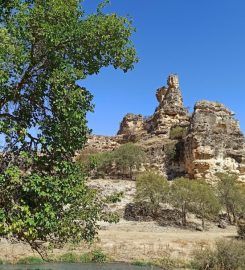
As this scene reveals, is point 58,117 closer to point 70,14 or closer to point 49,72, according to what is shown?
point 49,72

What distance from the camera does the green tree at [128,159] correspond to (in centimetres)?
6806

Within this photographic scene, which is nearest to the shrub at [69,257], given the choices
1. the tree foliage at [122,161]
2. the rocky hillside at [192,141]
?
the rocky hillside at [192,141]

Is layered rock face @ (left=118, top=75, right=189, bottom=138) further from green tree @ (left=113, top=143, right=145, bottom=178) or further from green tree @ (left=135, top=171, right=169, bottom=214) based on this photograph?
green tree @ (left=135, top=171, right=169, bottom=214)

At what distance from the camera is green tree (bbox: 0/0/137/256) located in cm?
1014

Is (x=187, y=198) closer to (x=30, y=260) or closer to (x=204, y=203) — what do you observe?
(x=204, y=203)

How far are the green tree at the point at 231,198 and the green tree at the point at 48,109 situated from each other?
3769 cm

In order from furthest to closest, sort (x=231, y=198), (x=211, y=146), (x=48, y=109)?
(x=211, y=146) < (x=231, y=198) < (x=48, y=109)

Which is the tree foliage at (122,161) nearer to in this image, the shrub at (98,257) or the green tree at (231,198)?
the green tree at (231,198)

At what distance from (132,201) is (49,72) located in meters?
40.2

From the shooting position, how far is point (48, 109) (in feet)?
38.0

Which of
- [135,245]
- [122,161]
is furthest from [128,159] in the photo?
[135,245]

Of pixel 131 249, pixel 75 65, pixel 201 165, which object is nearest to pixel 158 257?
pixel 131 249

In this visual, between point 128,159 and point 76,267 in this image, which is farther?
point 128,159

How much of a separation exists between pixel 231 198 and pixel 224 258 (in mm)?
24971
